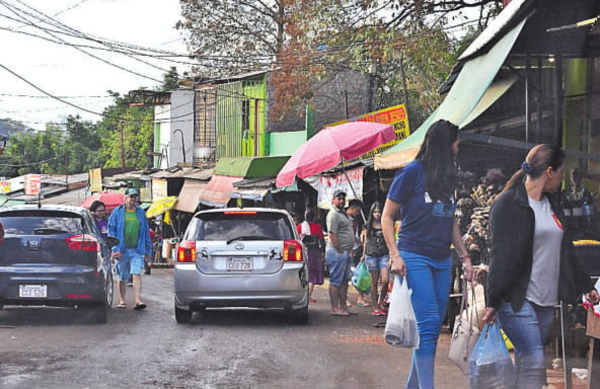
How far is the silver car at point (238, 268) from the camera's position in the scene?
12086 millimetres

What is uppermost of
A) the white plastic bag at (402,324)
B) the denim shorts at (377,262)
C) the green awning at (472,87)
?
the green awning at (472,87)

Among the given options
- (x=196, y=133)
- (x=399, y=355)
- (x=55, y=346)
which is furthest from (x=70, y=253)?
(x=196, y=133)

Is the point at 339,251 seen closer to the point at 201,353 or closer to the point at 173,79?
the point at 201,353

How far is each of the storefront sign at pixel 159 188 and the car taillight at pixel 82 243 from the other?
85.8 feet

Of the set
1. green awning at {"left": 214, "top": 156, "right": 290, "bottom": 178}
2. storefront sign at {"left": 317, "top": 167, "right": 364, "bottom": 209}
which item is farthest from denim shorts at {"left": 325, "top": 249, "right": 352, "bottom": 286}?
green awning at {"left": 214, "top": 156, "right": 290, "bottom": 178}

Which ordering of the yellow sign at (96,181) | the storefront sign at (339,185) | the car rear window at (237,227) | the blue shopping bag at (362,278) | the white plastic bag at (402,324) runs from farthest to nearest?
1. the yellow sign at (96,181)
2. the storefront sign at (339,185)
3. the blue shopping bag at (362,278)
4. the car rear window at (237,227)
5. the white plastic bag at (402,324)

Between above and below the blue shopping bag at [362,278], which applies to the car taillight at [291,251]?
above

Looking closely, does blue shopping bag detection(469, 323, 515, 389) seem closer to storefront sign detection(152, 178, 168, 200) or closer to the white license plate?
the white license plate

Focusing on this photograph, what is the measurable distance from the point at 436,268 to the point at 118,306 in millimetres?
9228

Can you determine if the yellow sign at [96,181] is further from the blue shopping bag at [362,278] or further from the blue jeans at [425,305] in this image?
the blue jeans at [425,305]

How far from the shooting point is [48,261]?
471 inches

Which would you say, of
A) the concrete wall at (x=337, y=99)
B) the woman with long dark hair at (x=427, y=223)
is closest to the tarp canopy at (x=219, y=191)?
the concrete wall at (x=337, y=99)

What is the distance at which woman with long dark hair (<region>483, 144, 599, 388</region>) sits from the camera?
5.70 m

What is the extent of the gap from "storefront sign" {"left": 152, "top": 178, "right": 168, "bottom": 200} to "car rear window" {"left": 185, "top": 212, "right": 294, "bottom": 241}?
1025 inches
